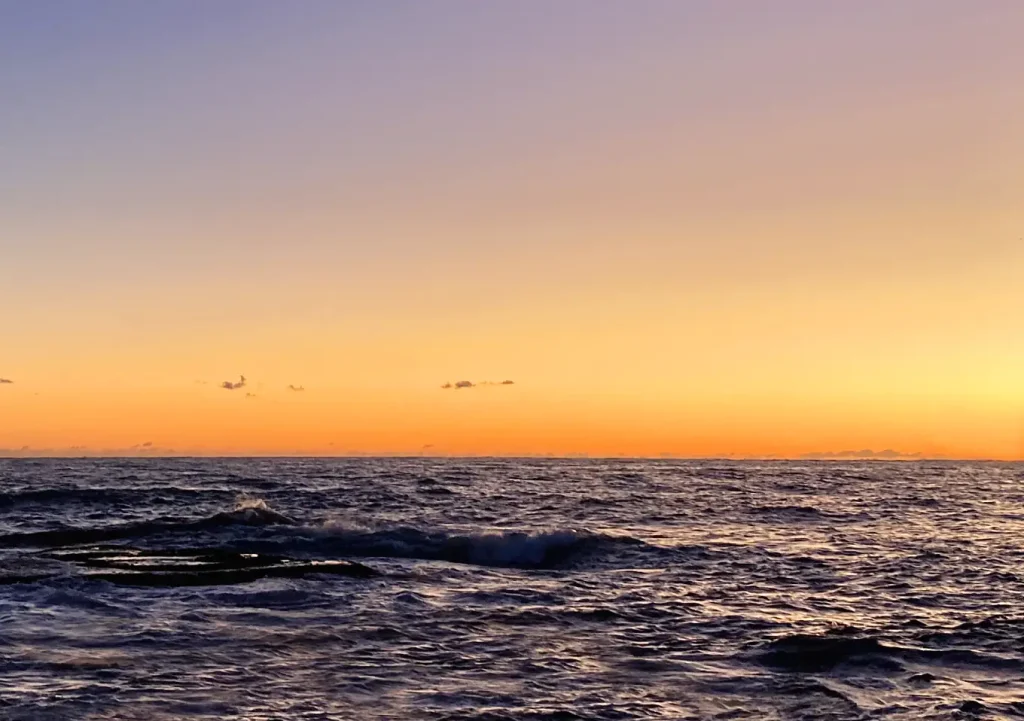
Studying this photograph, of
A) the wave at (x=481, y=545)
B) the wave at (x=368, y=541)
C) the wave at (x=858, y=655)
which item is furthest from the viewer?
the wave at (x=368, y=541)

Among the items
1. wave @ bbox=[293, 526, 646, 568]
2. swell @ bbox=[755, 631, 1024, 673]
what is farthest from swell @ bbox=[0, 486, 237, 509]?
swell @ bbox=[755, 631, 1024, 673]

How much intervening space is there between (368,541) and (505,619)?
47.0 feet

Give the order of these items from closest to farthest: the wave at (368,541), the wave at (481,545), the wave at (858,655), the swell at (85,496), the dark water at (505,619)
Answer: the dark water at (505,619)
the wave at (858,655)
the wave at (481,545)
the wave at (368,541)
the swell at (85,496)

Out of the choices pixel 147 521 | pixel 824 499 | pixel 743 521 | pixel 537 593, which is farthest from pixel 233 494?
pixel 537 593

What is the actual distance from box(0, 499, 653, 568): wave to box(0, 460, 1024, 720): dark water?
17 cm

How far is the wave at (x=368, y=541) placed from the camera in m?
29.7

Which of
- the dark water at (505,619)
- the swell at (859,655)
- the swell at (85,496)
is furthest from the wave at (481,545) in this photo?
the swell at (85,496)

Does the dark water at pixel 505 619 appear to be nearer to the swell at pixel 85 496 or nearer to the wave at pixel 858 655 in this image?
the wave at pixel 858 655

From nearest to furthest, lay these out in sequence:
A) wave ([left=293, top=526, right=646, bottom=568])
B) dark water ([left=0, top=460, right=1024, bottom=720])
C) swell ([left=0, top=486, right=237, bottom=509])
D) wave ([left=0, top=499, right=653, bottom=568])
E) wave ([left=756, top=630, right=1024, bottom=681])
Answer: dark water ([left=0, top=460, right=1024, bottom=720]) → wave ([left=756, top=630, right=1024, bottom=681]) → wave ([left=293, top=526, right=646, bottom=568]) → wave ([left=0, top=499, right=653, bottom=568]) → swell ([left=0, top=486, right=237, bottom=509])

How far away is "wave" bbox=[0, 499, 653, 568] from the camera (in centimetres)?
2969

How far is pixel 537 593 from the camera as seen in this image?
22.4m

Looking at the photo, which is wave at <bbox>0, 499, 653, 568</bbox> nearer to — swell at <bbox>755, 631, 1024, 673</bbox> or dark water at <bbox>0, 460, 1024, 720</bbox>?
dark water at <bbox>0, 460, 1024, 720</bbox>

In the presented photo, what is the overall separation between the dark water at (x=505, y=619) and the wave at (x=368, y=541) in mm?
169

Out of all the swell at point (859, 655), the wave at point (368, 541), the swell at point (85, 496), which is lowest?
the swell at point (85, 496)
